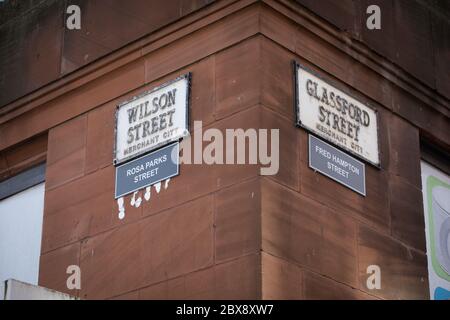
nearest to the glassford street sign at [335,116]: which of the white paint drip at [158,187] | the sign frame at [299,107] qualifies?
the sign frame at [299,107]

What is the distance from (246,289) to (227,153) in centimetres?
173

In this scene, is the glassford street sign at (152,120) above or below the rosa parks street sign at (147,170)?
above

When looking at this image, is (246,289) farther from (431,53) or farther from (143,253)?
(431,53)

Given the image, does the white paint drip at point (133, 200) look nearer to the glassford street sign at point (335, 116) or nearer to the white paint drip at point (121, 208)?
the white paint drip at point (121, 208)

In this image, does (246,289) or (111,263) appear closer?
(246,289)

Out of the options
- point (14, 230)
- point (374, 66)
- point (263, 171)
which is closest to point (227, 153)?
point (263, 171)

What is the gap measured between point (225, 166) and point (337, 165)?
1441 millimetres

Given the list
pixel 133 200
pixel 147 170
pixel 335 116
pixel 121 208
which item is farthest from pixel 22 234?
pixel 335 116

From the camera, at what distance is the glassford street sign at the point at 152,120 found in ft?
54.3

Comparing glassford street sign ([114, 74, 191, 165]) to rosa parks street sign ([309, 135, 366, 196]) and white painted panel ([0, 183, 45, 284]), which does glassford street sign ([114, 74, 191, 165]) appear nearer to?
rosa parks street sign ([309, 135, 366, 196])

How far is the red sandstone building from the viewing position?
51.1 ft

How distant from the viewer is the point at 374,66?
17750mm

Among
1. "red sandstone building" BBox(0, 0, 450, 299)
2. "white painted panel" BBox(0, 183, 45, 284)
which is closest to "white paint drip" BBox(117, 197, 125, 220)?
"red sandstone building" BBox(0, 0, 450, 299)

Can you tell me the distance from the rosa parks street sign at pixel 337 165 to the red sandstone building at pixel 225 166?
0.09 m
